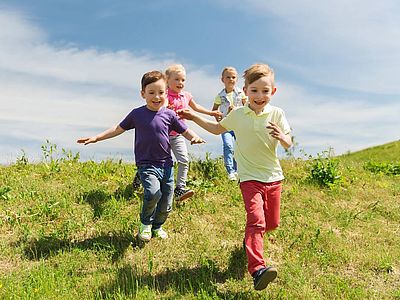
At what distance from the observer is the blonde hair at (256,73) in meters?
5.47

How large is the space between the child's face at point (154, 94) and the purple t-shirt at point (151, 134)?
0.10m

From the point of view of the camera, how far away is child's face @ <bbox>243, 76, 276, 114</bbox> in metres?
5.47

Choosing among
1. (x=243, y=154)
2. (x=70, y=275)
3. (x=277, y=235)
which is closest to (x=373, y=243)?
(x=277, y=235)

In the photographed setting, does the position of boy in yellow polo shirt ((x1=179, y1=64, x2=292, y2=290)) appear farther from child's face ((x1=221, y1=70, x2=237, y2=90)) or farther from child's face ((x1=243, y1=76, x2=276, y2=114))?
child's face ((x1=221, y1=70, x2=237, y2=90))

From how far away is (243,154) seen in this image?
5.73m

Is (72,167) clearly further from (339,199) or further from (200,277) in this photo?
(339,199)

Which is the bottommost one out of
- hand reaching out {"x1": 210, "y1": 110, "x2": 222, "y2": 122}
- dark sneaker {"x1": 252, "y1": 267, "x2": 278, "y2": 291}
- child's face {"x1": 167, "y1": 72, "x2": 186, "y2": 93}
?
dark sneaker {"x1": 252, "y1": 267, "x2": 278, "y2": 291}

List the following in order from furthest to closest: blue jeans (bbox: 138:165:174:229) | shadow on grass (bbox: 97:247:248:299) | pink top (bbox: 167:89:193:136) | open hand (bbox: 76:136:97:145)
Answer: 1. pink top (bbox: 167:89:193:136)
2. open hand (bbox: 76:136:97:145)
3. blue jeans (bbox: 138:165:174:229)
4. shadow on grass (bbox: 97:247:248:299)

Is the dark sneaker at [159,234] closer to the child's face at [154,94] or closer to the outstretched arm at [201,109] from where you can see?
the child's face at [154,94]

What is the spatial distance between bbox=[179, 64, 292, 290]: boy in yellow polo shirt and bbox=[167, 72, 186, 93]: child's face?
6.50ft

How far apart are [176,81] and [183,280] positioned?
10.9 ft

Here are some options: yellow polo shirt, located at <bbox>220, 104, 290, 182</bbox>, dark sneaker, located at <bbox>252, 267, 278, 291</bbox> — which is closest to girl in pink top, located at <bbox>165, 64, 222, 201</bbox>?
yellow polo shirt, located at <bbox>220, 104, 290, 182</bbox>

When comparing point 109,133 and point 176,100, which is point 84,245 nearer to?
point 109,133

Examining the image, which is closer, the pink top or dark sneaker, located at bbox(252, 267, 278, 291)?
dark sneaker, located at bbox(252, 267, 278, 291)
